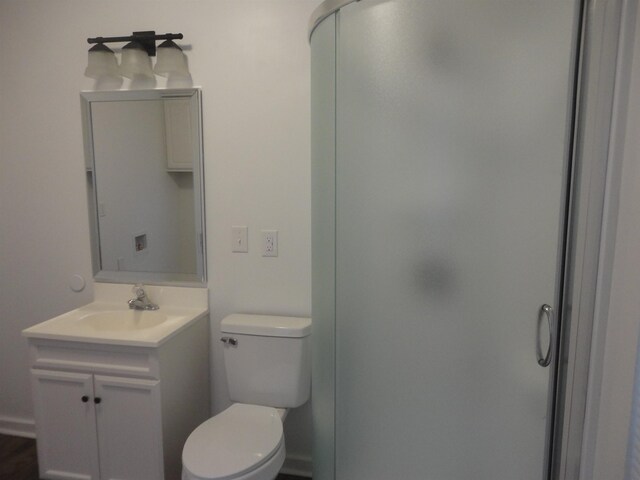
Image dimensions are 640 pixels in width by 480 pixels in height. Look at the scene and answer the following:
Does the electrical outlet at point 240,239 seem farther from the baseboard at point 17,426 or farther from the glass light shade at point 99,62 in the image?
the baseboard at point 17,426

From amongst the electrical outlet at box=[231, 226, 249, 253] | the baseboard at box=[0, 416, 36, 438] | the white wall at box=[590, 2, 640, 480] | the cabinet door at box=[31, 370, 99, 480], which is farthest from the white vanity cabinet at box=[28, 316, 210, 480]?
the white wall at box=[590, 2, 640, 480]

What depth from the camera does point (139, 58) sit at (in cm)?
181

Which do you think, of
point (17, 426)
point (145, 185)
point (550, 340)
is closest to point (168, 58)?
point (145, 185)

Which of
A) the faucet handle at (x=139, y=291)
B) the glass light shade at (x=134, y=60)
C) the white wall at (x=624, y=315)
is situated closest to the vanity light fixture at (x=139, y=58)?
the glass light shade at (x=134, y=60)

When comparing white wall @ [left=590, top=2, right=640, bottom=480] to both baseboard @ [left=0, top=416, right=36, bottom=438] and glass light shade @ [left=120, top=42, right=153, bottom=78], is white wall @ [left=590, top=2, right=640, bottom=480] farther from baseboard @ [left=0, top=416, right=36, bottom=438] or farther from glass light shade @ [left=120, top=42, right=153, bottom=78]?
baseboard @ [left=0, top=416, right=36, bottom=438]

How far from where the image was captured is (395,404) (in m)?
1.30

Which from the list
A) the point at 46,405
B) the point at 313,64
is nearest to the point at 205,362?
the point at 46,405

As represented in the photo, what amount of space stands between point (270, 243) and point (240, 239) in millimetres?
150

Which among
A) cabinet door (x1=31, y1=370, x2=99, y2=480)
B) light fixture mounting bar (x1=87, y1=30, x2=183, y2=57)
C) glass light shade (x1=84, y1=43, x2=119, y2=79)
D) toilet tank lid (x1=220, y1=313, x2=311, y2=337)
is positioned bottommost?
cabinet door (x1=31, y1=370, x2=99, y2=480)

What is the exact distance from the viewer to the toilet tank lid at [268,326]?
1.74 metres

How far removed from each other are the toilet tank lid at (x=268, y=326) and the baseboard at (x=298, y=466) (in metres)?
0.73

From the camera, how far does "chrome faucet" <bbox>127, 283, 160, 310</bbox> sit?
1.97m

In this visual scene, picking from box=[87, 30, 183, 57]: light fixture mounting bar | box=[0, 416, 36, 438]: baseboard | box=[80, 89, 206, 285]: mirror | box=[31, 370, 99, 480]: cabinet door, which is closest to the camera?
box=[31, 370, 99, 480]: cabinet door

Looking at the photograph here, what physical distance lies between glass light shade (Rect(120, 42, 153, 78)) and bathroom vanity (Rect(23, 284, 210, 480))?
1.14m
